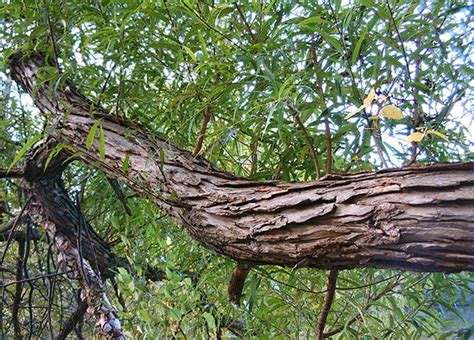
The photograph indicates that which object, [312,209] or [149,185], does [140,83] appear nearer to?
[149,185]

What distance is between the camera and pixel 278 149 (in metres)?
0.74

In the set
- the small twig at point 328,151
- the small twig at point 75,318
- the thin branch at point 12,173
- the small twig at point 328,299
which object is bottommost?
the small twig at point 75,318

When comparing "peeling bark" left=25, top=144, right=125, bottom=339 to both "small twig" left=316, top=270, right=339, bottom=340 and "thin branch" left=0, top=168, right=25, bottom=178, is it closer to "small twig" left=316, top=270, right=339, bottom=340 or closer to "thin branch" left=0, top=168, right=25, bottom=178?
"thin branch" left=0, top=168, right=25, bottom=178

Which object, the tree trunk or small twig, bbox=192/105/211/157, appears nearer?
the tree trunk

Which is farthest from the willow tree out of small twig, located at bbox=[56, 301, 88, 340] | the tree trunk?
small twig, located at bbox=[56, 301, 88, 340]

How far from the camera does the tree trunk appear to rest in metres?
0.39

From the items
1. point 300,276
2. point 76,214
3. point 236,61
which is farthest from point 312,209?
point 76,214

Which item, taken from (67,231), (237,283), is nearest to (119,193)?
(67,231)

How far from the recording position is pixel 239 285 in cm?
78

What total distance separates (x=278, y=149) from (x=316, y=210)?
28cm

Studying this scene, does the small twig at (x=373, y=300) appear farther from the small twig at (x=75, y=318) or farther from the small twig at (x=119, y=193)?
the small twig at (x=75, y=318)

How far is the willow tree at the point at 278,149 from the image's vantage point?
45 centimetres

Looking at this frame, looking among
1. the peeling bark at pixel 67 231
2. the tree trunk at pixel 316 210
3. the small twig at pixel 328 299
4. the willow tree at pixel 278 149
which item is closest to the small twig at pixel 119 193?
the willow tree at pixel 278 149

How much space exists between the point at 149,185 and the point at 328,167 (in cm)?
25
